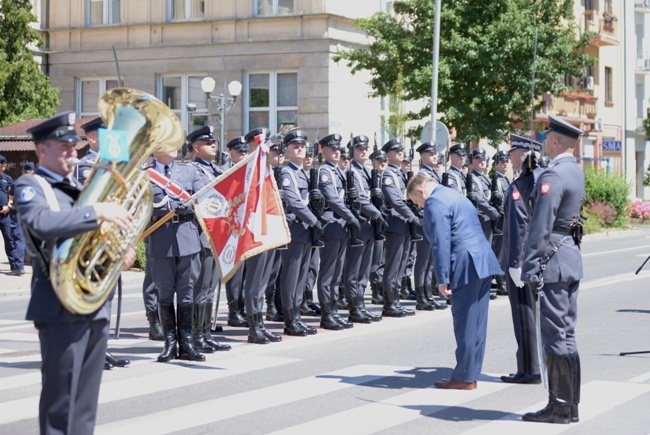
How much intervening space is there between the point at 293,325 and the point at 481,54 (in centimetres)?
2065

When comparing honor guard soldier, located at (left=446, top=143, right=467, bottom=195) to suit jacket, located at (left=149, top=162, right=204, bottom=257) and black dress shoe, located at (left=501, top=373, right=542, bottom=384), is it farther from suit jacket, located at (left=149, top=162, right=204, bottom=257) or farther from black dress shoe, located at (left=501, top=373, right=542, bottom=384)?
black dress shoe, located at (left=501, top=373, right=542, bottom=384)

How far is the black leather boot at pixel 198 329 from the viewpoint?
1123 cm

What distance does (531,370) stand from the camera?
32.4ft

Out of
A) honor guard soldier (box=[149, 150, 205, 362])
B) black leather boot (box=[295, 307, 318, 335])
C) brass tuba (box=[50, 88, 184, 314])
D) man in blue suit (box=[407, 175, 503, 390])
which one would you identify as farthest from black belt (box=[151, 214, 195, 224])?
brass tuba (box=[50, 88, 184, 314])

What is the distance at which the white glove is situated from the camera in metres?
9.44

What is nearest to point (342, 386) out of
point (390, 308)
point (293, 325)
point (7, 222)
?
point (293, 325)

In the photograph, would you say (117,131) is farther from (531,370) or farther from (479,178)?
(479,178)

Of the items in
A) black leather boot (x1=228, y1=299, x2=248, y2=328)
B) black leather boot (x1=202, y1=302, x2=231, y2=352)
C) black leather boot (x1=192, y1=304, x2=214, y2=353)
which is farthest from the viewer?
black leather boot (x1=228, y1=299, x2=248, y2=328)

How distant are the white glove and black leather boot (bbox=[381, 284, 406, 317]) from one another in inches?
190

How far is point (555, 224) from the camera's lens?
8.37 metres

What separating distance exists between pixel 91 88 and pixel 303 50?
8.52m

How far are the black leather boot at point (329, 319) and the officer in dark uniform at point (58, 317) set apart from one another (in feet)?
23.2

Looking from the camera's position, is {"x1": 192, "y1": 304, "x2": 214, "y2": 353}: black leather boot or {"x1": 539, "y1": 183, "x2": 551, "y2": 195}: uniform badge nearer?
{"x1": 539, "y1": 183, "x2": 551, "y2": 195}: uniform badge

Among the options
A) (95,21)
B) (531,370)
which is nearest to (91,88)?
(95,21)
